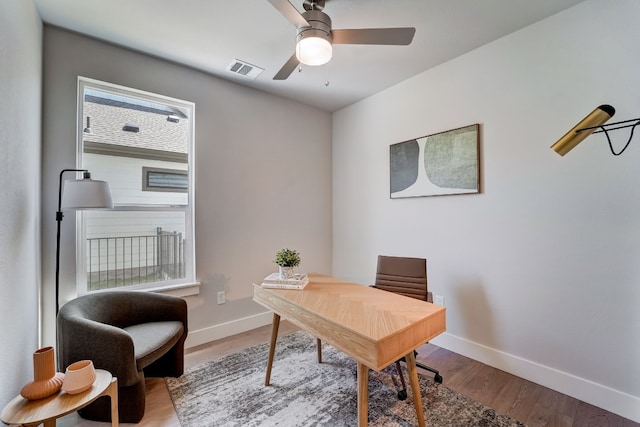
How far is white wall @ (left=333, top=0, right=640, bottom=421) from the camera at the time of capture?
5.93 ft

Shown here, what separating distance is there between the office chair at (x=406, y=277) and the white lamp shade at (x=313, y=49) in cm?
171

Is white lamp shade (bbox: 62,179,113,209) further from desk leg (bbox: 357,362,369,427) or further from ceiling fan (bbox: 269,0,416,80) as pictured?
desk leg (bbox: 357,362,369,427)

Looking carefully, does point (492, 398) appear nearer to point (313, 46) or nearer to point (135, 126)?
point (313, 46)

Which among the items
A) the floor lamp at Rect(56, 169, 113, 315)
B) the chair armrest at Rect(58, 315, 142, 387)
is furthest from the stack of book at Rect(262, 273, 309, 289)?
the floor lamp at Rect(56, 169, 113, 315)

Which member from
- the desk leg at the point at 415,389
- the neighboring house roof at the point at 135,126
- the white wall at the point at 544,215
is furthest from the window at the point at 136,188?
the white wall at the point at 544,215

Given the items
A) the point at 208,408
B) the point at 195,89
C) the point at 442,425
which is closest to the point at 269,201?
the point at 195,89

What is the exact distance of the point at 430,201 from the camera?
285 cm

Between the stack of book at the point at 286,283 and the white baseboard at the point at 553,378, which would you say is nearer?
the white baseboard at the point at 553,378

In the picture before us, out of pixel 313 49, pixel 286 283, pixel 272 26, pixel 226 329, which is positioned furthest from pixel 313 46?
Result: pixel 226 329

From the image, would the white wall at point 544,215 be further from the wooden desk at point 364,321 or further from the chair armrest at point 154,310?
the chair armrest at point 154,310

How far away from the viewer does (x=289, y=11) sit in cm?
147

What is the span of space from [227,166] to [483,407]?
3051 mm

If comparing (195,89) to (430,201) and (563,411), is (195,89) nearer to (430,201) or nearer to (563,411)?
(430,201)

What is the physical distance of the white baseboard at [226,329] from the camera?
2.78m
